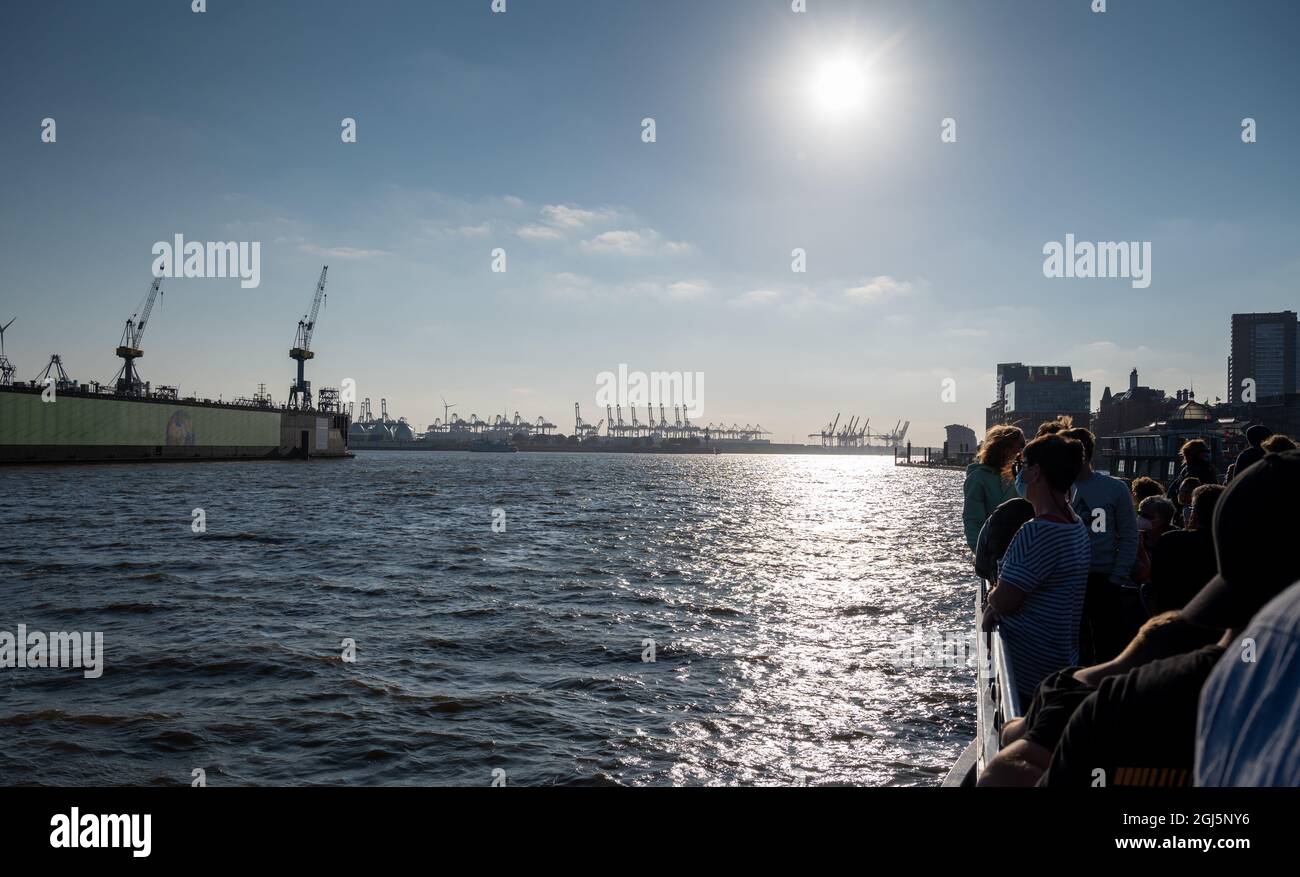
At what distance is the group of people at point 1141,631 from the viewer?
1.25 metres

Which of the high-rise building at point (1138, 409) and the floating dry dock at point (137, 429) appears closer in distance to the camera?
the floating dry dock at point (137, 429)

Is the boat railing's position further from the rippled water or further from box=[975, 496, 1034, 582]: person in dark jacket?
the rippled water

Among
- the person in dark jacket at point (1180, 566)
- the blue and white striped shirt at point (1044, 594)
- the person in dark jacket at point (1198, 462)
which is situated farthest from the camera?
the person in dark jacket at point (1198, 462)

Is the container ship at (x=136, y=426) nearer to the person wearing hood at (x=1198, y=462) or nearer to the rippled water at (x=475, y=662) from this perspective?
the rippled water at (x=475, y=662)

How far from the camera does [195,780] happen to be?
8.55m

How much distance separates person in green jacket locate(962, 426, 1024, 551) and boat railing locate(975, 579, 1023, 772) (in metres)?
1.12

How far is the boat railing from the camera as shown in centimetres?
403

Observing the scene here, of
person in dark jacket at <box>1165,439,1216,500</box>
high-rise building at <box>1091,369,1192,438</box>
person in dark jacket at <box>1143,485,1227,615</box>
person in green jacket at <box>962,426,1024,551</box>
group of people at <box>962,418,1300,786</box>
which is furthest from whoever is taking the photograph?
high-rise building at <box>1091,369,1192,438</box>

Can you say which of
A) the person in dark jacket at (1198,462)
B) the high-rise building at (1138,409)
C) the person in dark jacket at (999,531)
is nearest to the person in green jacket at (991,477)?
the person in dark jacket at (999,531)

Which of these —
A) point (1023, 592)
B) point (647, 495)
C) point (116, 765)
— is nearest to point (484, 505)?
point (647, 495)

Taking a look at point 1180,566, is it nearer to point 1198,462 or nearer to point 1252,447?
point 1198,462

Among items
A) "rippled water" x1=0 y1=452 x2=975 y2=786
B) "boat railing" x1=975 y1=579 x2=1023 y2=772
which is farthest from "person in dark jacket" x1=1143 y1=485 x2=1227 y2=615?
"rippled water" x1=0 y1=452 x2=975 y2=786
